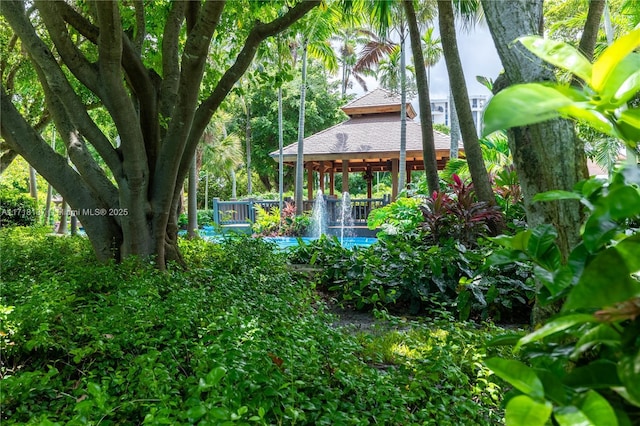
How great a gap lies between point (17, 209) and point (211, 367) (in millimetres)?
18408

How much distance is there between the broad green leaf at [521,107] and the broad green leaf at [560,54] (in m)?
0.12

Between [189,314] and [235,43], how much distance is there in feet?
16.7

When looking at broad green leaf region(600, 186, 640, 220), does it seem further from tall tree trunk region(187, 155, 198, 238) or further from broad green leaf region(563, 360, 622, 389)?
tall tree trunk region(187, 155, 198, 238)

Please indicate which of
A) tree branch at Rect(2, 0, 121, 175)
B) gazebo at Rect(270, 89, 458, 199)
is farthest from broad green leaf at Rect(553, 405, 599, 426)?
gazebo at Rect(270, 89, 458, 199)

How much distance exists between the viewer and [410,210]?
8.52 m

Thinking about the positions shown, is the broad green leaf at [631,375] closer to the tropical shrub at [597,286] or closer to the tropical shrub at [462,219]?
the tropical shrub at [597,286]

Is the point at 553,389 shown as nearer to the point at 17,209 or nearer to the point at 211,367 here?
the point at 211,367

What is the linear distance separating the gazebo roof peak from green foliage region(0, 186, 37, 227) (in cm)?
1305

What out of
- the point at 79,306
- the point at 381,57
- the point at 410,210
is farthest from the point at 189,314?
the point at 381,57

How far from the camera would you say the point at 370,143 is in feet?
56.6

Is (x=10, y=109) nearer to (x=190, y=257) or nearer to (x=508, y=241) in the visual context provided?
(x=190, y=257)

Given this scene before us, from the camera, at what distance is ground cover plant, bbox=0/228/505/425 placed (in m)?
1.64

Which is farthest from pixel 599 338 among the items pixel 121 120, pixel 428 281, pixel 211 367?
pixel 121 120

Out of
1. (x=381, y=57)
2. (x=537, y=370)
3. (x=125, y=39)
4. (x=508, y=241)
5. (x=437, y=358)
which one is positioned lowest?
(x=437, y=358)
